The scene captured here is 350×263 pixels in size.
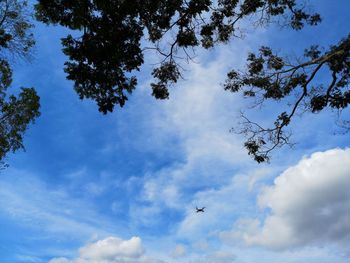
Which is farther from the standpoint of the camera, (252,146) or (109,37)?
(252,146)

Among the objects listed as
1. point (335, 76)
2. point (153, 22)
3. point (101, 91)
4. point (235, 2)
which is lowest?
point (101, 91)

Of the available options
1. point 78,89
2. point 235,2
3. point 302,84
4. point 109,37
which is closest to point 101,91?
point 78,89

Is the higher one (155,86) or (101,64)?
(155,86)

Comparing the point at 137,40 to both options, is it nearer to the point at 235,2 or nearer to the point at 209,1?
the point at 209,1

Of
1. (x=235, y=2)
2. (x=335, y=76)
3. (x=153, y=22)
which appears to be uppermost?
(x=235, y=2)

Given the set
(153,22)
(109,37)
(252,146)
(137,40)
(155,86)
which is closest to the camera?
(109,37)

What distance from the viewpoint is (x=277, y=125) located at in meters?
14.2

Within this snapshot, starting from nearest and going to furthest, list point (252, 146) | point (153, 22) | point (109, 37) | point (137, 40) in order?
point (109, 37), point (137, 40), point (153, 22), point (252, 146)

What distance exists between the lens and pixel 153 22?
12.1 meters

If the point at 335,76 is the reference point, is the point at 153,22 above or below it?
above

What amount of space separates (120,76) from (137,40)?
1116 mm

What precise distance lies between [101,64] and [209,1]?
337 centimetres

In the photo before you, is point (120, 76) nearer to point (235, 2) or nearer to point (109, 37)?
point (109, 37)

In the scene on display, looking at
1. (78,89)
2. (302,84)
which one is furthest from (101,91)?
(302,84)
